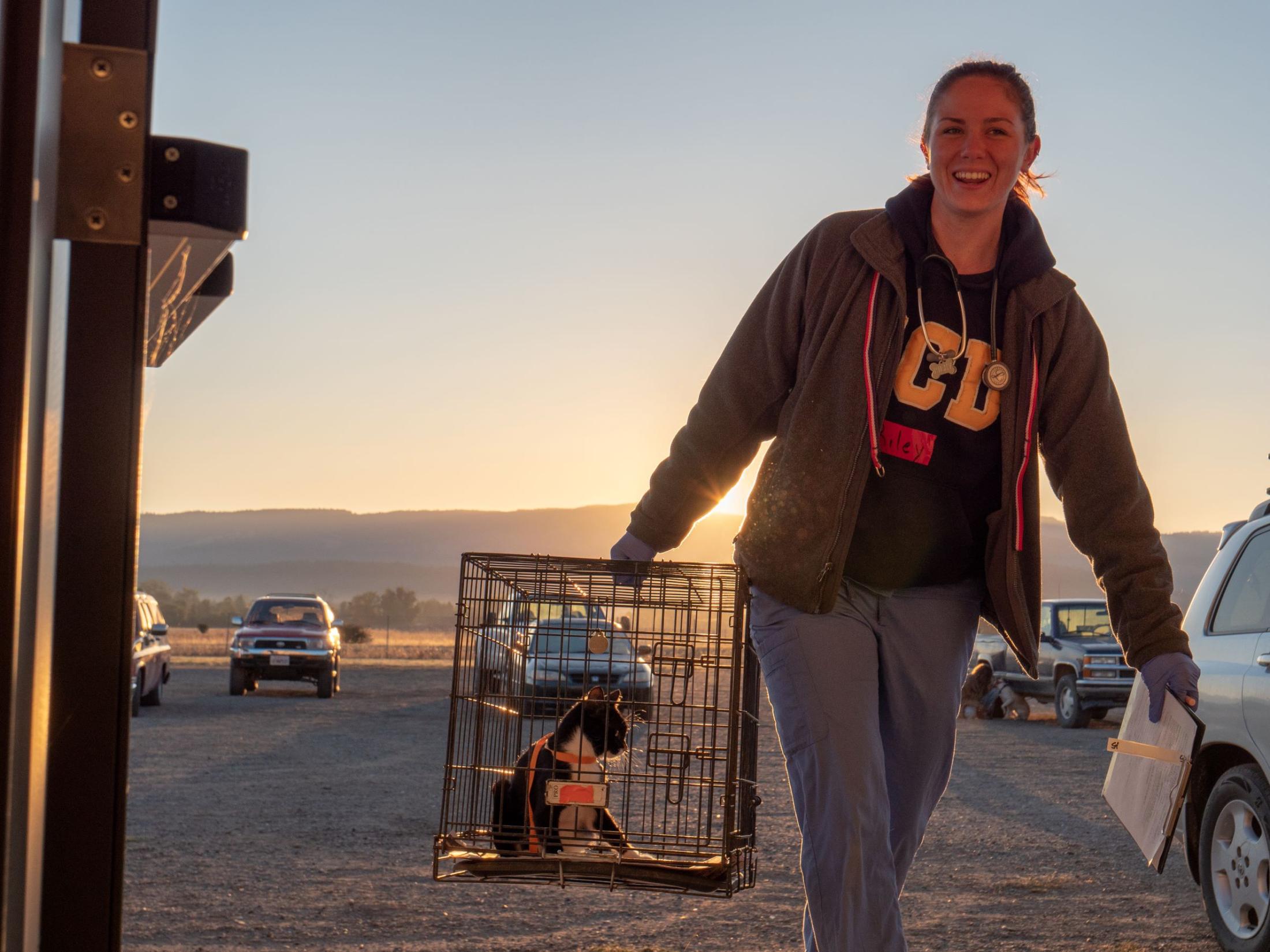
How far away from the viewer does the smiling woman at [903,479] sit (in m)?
3.09

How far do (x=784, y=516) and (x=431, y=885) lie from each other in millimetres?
4793

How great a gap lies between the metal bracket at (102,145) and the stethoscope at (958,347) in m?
2.04

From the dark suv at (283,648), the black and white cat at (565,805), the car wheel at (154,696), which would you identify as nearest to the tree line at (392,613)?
the dark suv at (283,648)

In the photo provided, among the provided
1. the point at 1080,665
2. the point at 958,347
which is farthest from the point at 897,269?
the point at 1080,665

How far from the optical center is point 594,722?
12.5ft

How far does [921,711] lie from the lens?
10.6 ft

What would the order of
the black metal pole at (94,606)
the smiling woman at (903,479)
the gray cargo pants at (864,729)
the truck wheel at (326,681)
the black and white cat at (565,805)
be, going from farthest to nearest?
the truck wheel at (326,681)
the black and white cat at (565,805)
the smiling woman at (903,479)
the gray cargo pants at (864,729)
the black metal pole at (94,606)

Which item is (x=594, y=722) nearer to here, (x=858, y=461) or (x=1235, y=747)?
(x=858, y=461)

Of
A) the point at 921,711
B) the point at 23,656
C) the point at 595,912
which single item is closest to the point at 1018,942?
the point at 595,912

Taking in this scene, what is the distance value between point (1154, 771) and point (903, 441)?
3.64 ft

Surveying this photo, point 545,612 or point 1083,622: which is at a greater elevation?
point 545,612

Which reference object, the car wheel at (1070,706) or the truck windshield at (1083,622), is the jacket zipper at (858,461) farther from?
the car wheel at (1070,706)

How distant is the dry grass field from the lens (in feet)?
182

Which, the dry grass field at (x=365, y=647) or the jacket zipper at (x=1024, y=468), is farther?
the dry grass field at (x=365, y=647)
